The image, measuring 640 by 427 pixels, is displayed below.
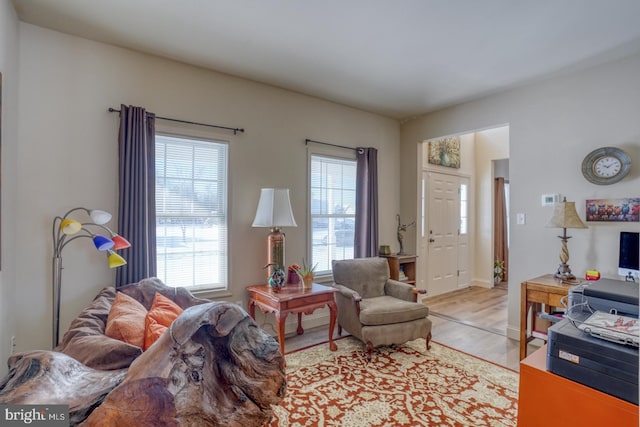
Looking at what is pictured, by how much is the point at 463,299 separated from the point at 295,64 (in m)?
4.21

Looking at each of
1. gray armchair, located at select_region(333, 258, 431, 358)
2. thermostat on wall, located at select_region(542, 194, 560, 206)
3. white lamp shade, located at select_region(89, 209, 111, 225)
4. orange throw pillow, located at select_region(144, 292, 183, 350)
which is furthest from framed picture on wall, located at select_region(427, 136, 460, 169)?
white lamp shade, located at select_region(89, 209, 111, 225)

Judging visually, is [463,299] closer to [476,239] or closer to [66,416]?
[476,239]

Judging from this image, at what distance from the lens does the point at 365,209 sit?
4121 mm

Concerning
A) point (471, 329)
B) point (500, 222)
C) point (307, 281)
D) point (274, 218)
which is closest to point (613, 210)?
point (471, 329)

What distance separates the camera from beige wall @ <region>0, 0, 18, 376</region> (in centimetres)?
193

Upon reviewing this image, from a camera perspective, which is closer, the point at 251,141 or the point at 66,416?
the point at 66,416

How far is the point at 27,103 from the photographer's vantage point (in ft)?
7.54

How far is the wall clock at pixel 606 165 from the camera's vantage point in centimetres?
271

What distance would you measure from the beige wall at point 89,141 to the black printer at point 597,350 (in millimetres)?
2663

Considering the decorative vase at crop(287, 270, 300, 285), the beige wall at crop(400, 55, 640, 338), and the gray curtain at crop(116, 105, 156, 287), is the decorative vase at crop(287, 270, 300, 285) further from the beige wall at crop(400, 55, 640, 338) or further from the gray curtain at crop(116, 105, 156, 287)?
the beige wall at crop(400, 55, 640, 338)

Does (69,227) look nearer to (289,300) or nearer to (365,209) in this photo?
(289,300)

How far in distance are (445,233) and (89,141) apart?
491 centimetres

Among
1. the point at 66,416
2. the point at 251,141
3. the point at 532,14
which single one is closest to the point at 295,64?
the point at 251,141

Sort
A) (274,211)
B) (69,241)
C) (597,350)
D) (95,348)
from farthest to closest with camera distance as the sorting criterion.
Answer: (274,211) < (69,241) < (95,348) < (597,350)
